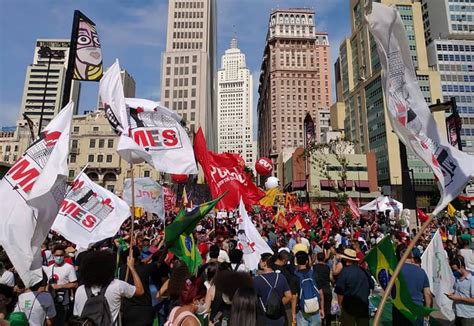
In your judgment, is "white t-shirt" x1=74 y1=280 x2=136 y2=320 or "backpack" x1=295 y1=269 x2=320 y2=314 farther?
"backpack" x1=295 y1=269 x2=320 y2=314

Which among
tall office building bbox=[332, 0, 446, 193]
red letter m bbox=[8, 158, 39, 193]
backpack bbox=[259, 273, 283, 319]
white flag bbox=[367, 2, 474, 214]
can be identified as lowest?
backpack bbox=[259, 273, 283, 319]

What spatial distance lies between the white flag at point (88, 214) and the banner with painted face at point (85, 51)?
3005 mm

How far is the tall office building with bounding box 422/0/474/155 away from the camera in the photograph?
66.9 meters

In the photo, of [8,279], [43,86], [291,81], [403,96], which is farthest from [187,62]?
[403,96]

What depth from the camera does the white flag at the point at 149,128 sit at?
5.95 m

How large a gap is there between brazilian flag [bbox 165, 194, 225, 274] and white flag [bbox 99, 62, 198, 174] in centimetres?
101

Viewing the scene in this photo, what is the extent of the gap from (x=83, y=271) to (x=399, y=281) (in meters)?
3.61

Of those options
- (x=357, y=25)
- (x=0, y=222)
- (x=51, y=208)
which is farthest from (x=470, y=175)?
(x=357, y=25)

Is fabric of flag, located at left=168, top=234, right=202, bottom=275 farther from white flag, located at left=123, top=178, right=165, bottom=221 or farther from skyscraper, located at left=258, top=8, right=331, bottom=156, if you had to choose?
skyscraper, located at left=258, top=8, right=331, bottom=156

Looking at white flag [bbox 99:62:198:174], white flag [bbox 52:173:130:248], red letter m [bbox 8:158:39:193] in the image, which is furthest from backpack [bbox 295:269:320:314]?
red letter m [bbox 8:158:39:193]

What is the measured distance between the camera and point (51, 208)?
145 inches

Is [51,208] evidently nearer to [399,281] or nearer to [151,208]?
[399,281]

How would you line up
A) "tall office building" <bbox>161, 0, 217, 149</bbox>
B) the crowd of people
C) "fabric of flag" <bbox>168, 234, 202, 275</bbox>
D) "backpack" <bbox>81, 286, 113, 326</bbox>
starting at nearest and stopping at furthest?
the crowd of people, "backpack" <bbox>81, 286, 113, 326</bbox>, "fabric of flag" <bbox>168, 234, 202, 275</bbox>, "tall office building" <bbox>161, 0, 217, 149</bbox>

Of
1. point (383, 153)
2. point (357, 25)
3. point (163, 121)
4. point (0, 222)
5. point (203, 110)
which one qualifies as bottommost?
point (0, 222)
